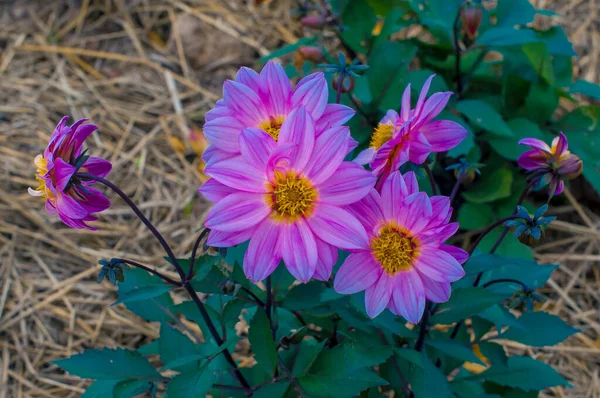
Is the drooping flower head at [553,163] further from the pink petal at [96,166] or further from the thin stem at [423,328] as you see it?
the pink petal at [96,166]

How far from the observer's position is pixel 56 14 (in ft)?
9.46

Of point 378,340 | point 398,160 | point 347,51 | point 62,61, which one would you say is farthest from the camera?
point 62,61

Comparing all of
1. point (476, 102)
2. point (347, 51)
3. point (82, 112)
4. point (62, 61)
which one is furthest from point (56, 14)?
point (476, 102)

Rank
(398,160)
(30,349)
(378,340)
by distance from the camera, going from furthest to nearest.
→ (30,349)
(378,340)
(398,160)

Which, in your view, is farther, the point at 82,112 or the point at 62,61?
the point at 62,61

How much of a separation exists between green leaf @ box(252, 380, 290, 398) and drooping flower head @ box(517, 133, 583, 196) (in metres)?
0.60

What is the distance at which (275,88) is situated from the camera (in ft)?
3.40

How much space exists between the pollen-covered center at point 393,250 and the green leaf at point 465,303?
8.7 inches

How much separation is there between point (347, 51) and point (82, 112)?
1084 mm

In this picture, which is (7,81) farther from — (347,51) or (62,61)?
(347,51)

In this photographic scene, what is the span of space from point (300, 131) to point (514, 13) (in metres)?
1.36

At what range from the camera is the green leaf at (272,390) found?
1200mm

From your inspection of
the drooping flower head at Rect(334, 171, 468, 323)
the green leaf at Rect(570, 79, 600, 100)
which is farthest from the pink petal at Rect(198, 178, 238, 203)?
the green leaf at Rect(570, 79, 600, 100)

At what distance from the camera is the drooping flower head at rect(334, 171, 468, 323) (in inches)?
38.4
